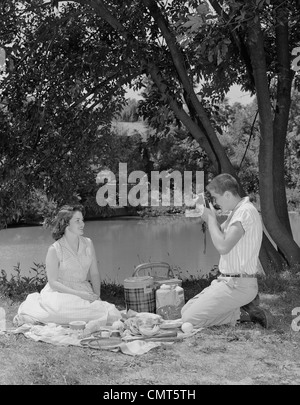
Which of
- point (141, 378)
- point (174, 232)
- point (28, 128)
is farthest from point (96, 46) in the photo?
point (174, 232)

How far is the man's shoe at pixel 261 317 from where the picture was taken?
4.86 metres

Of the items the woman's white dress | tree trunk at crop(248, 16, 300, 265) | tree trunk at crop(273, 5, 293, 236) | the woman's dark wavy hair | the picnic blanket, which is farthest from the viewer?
tree trunk at crop(273, 5, 293, 236)

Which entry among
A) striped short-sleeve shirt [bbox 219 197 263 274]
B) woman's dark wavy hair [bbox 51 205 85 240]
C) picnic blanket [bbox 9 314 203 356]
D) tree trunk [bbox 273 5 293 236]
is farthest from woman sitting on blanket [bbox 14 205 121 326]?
tree trunk [bbox 273 5 293 236]

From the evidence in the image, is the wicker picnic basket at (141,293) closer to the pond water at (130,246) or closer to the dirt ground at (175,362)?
the dirt ground at (175,362)

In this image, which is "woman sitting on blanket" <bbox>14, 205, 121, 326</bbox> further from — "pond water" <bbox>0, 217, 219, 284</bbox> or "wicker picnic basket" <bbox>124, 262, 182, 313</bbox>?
"pond water" <bbox>0, 217, 219, 284</bbox>

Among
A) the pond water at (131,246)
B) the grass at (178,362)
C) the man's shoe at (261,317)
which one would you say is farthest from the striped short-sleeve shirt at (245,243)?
the pond water at (131,246)

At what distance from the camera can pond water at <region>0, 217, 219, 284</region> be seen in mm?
12562

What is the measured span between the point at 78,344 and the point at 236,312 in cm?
137

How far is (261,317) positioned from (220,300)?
409mm

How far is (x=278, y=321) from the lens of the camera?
5113 millimetres

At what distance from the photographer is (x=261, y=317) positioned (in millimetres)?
4902

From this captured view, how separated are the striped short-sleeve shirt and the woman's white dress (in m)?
1.08

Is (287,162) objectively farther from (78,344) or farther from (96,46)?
(78,344)

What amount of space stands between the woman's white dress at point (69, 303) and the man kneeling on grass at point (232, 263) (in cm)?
73
